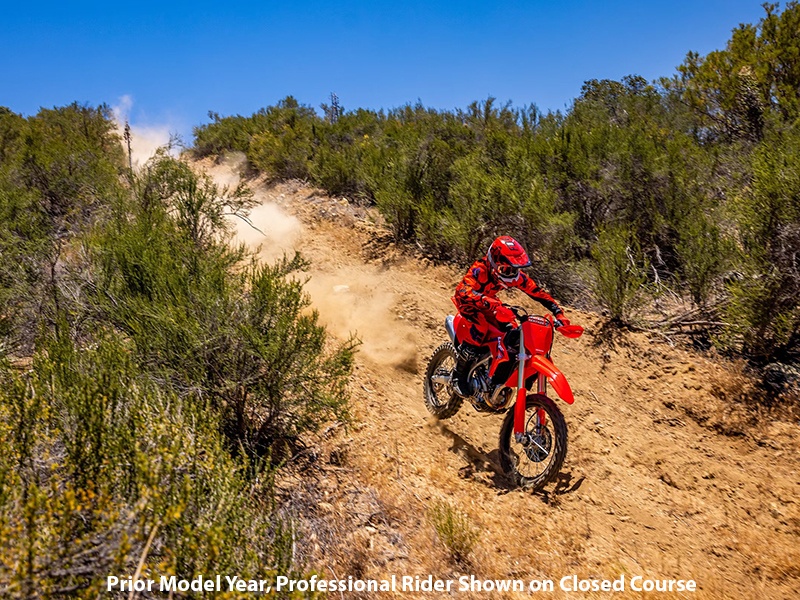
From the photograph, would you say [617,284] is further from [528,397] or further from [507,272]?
[528,397]

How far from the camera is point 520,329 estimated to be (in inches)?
175

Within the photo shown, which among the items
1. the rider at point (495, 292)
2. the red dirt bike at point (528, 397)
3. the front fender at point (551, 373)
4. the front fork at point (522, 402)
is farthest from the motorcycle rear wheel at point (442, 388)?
the front fender at point (551, 373)

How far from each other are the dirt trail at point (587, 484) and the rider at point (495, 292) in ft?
3.23

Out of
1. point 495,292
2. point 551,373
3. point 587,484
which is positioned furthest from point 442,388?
point 551,373

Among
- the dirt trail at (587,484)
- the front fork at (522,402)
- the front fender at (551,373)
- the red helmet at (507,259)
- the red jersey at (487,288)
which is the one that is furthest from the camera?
the red jersey at (487,288)

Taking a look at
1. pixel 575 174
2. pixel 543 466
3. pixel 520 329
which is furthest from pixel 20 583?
pixel 575 174

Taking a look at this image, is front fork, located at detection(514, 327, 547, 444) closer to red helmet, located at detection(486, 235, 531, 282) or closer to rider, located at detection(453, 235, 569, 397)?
rider, located at detection(453, 235, 569, 397)

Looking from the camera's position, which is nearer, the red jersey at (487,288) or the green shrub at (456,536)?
the green shrub at (456,536)

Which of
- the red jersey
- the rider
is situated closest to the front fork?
the rider

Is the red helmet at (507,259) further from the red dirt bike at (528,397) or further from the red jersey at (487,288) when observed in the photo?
the red dirt bike at (528,397)

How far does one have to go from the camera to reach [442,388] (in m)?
6.12

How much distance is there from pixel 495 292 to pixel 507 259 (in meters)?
0.45

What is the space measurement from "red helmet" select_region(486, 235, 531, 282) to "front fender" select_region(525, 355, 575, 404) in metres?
0.80

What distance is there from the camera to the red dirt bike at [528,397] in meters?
4.24
